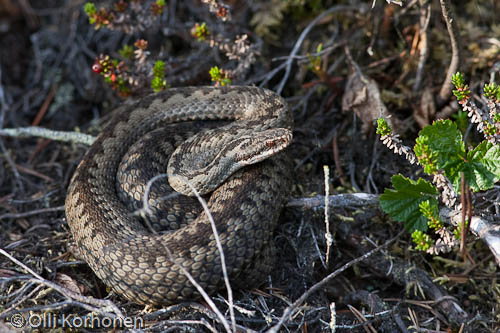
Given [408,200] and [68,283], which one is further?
[68,283]

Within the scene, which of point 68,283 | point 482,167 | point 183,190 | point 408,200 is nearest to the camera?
point 482,167

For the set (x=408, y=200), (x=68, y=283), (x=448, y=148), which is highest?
(x=448, y=148)

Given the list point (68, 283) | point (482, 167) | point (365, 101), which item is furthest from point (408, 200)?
point (68, 283)

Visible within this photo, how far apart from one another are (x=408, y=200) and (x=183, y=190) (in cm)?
203

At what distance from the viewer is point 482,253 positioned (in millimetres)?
4395

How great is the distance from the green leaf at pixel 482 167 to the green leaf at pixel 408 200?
27 cm

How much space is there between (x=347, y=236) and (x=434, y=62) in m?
2.56

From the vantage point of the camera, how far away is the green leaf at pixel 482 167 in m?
3.53

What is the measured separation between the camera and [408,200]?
3.82 meters

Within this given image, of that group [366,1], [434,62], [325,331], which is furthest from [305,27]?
[325,331]

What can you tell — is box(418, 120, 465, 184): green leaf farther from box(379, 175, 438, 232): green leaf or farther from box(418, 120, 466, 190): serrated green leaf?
box(379, 175, 438, 232): green leaf

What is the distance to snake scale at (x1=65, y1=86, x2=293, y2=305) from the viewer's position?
3.70 metres

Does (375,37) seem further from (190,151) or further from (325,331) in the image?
(325,331)

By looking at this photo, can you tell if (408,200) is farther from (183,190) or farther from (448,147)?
(183,190)
